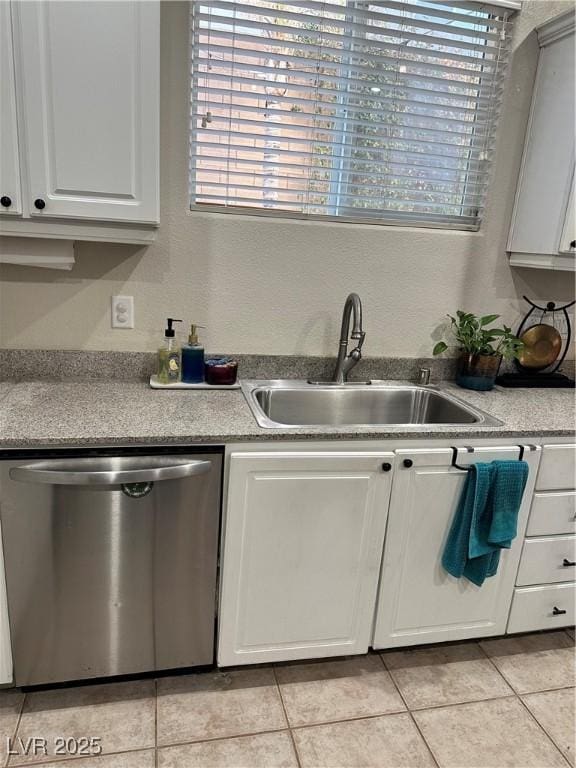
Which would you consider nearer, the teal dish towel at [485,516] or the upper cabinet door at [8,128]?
the upper cabinet door at [8,128]

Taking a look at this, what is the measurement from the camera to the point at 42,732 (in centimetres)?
154

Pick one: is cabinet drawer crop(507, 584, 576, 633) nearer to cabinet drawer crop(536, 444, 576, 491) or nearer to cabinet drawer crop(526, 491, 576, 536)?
cabinet drawer crop(526, 491, 576, 536)

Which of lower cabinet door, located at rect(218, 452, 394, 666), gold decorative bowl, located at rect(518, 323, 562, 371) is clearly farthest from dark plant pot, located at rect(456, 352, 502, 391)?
lower cabinet door, located at rect(218, 452, 394, 666)

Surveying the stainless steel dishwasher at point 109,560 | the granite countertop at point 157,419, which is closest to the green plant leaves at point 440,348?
the granite countertop at point 157,419

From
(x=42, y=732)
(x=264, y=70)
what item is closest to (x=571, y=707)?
(x=42, y=732)

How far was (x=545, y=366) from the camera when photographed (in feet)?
7.60

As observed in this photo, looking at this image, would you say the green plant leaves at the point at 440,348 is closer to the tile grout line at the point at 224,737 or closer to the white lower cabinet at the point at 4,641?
the tile grout line at the point at 224,737

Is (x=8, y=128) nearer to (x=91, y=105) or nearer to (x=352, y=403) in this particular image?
(x=91, y=105)

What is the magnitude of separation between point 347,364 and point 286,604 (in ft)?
2.97

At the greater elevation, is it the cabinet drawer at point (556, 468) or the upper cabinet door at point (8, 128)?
the upper cabinet door at point (8, 128)

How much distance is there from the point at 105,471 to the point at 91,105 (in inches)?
39.5

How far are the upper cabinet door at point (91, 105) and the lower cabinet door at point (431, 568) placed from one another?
116cm

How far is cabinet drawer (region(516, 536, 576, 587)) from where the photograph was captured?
187cm

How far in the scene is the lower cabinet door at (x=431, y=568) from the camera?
66.2 inches
